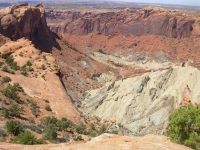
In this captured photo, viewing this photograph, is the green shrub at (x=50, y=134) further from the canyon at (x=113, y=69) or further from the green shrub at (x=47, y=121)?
the green shrub at (x=47, y=121)

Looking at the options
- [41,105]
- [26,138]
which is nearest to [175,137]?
[26,138]

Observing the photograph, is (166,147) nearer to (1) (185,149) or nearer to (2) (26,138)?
(1) (185,149)

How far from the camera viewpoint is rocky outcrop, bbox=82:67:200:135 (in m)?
31.6

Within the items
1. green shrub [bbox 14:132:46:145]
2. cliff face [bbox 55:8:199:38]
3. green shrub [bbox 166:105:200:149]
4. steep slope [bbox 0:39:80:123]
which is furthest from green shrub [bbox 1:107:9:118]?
cliff face [bbox 55:8:199:38]

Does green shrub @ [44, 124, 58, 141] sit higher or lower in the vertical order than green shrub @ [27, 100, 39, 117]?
higher

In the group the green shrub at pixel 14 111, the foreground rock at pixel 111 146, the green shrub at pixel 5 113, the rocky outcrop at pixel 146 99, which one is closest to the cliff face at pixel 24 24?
the rocky outcrop at pixel 146 99

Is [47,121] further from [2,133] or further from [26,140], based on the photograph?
[26,140]

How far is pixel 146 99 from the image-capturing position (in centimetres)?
3619

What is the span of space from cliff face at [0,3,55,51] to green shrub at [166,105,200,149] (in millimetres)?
47991

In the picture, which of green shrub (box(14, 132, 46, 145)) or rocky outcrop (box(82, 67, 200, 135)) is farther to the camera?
rocky outcrop (box(82, 67, 200, 135))

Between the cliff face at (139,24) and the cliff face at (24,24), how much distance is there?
4405cm

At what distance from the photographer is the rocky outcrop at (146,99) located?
104 ft

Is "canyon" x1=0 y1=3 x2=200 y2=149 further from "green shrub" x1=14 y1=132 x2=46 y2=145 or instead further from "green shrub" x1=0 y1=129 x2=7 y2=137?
"green shrub" x1=0 y1=129 x2=7 y2=137

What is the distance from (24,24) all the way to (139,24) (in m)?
52.2
